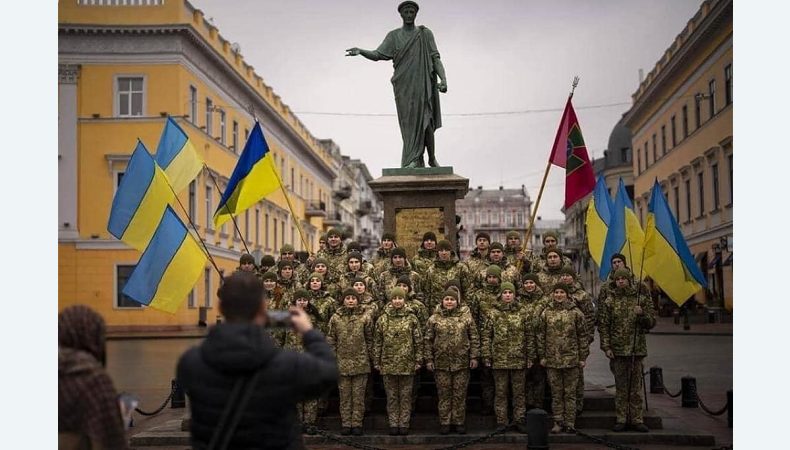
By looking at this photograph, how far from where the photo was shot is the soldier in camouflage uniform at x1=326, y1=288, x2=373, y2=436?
8.17 m

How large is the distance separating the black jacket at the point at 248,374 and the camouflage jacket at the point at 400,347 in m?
4.72

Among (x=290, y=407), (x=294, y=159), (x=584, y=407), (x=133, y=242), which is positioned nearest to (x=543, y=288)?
(x=584, y=407)

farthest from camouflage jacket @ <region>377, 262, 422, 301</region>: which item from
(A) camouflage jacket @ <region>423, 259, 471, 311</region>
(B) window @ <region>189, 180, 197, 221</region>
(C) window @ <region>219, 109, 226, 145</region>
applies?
(C) window @ <region>219, 109, 226, 145</region>

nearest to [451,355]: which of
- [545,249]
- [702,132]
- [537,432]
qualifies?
[537,432]

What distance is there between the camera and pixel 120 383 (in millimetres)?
12633

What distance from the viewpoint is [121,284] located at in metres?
9.91

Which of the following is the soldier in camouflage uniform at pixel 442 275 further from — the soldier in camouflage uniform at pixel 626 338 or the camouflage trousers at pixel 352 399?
the soldier in camouflage uniform at pixel 626 338

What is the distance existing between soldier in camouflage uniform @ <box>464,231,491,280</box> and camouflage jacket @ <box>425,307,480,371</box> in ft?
3.23

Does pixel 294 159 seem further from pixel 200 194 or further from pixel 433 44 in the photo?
pixel 433 44

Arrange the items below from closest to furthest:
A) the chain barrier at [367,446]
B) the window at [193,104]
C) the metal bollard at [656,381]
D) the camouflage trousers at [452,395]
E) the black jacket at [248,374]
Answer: the black jacket at [248,374], the chain barrier at [367,446], the camouflage trousers at [452,395], the metal bollard at [656,381], the window at [193,104]

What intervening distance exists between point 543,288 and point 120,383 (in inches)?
260

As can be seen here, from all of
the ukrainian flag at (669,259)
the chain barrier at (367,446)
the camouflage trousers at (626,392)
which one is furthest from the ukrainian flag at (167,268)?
the ukrainian flag at (669,259)

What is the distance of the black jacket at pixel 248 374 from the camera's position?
3287 millimetres

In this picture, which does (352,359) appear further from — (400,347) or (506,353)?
(506,353)
